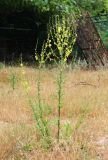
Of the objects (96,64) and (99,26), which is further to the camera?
(99,26)

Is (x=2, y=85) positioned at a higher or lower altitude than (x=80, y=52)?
higher

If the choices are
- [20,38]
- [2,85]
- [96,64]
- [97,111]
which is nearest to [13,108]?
[97,111]

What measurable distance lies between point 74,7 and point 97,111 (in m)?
6.75

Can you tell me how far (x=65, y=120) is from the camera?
6.64m

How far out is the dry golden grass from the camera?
527cm

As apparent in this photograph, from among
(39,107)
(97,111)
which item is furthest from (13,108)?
(39,107)

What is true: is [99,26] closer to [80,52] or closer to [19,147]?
[80,52]

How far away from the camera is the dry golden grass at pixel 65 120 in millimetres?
5270

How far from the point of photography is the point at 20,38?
15.6 meters

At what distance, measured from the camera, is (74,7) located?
13.5 metres

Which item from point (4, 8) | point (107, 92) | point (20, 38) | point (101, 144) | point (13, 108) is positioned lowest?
point (20, 38)

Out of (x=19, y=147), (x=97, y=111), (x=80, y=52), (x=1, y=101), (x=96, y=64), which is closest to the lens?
(x=19, y=147)

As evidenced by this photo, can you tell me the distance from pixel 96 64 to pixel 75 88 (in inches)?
158

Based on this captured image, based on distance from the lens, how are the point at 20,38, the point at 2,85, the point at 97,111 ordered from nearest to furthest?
the point at 97,111 < the point at 2,85 < the point at 20,38
